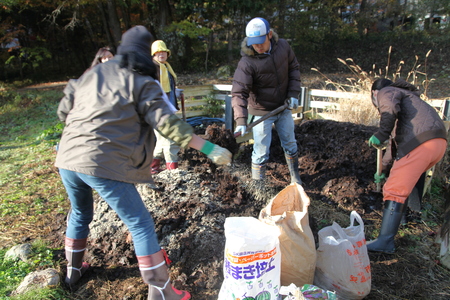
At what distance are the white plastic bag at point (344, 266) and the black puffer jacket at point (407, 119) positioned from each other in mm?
996

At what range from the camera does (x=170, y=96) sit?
4.82m

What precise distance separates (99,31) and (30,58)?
3.43 metres

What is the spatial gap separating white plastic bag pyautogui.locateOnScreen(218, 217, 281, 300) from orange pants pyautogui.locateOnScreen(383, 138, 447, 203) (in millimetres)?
1435

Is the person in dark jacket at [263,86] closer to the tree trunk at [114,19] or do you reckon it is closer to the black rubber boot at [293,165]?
the black rubber boot at [293,165]

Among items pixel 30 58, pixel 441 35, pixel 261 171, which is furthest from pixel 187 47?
pixel 261 171

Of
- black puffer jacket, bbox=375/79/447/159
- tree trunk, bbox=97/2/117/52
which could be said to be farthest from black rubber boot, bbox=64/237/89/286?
tree trunk, bbox=97/2/117/52

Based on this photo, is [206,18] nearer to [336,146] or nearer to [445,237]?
[336,146]

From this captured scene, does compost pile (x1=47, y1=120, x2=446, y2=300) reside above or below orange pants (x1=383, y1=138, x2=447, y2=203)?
below

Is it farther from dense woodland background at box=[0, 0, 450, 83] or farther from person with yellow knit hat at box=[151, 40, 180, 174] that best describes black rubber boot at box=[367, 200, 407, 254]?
dense woodland background at box=[0, 0, 450, 83]

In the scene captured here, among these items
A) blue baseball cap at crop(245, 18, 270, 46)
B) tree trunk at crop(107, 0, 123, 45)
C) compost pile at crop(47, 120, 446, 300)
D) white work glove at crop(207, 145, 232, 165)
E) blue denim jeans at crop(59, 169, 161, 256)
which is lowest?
compost pile at crop(47, 120, 446, 300)

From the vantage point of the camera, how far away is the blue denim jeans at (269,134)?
12.4ft

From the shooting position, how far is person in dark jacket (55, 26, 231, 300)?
6.15 ft

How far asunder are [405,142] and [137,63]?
7.61 ft

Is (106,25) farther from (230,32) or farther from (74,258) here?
(74,258)
